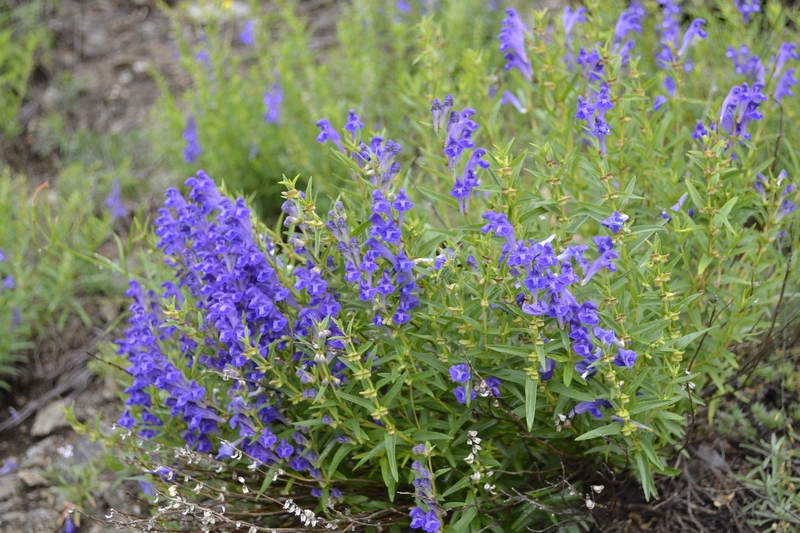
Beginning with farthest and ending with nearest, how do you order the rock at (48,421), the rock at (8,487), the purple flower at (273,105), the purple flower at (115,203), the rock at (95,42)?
1. the rock at (95,42)
2. the purple flower at (115,203)
3. the purple flower at (273,105)
4. the rock at (48,421)
5. the rock at (8,487)

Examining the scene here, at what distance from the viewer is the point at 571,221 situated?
3.31m

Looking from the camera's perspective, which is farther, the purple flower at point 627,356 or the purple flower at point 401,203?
the purple flower at point 401,203

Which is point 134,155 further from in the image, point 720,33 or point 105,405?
point 720,33

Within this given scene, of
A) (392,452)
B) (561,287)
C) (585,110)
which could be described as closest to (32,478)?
(392,452)

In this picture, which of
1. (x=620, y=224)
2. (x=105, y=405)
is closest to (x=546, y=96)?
(x=620, y=224)

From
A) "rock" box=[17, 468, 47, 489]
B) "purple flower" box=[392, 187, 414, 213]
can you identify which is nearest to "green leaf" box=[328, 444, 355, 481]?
"purple flower" box=[392, 187, 414, 213]

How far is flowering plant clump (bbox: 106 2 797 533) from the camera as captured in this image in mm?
3000

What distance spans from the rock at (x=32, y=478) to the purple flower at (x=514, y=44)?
389 cm

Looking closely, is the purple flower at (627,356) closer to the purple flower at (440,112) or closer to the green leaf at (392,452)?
the green leaf at (392,452)

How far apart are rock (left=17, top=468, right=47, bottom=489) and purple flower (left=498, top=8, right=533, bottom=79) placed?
12.8 ft

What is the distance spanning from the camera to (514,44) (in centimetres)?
402

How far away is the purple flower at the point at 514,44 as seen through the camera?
3.96m

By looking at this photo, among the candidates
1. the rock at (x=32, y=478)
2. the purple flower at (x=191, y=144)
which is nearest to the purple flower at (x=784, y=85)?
the purple flower at (x=191, y=144)

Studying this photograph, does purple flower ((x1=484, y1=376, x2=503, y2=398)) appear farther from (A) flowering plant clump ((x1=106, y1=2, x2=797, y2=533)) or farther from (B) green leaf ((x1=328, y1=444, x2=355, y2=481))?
(B) green leaf ((x1=328, y1=444, x2=355, y2=481))
